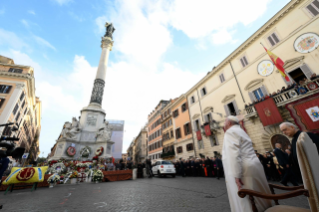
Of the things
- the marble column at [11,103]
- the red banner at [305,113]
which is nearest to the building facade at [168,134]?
the red banner at [305,113]

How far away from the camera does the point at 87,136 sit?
14.7 meters

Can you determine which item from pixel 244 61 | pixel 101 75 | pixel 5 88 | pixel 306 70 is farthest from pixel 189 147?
pixel 5 88

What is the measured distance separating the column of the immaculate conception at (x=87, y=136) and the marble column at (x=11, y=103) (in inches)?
536

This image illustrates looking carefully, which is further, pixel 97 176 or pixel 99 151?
pixel 99 151

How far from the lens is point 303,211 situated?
1310 mm

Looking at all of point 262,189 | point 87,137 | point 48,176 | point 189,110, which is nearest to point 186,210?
point 262,189

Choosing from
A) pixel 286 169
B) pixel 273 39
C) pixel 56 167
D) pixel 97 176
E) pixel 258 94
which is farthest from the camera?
pixel 258 94

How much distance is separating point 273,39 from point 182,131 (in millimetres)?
16766

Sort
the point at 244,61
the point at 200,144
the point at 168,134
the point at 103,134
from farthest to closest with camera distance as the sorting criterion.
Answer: the point at 168,134 < the point at 200,144 < the point at 244,61 < the point at 103,134

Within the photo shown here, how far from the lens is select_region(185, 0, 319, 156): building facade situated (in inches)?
420

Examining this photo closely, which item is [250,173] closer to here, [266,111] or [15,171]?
[15,171]

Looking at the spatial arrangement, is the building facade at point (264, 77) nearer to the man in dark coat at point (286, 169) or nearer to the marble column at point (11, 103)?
the man in dark coat at point (286, 169)

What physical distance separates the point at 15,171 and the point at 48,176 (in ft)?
8.62

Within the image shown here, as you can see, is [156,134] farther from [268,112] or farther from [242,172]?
[242,172]
